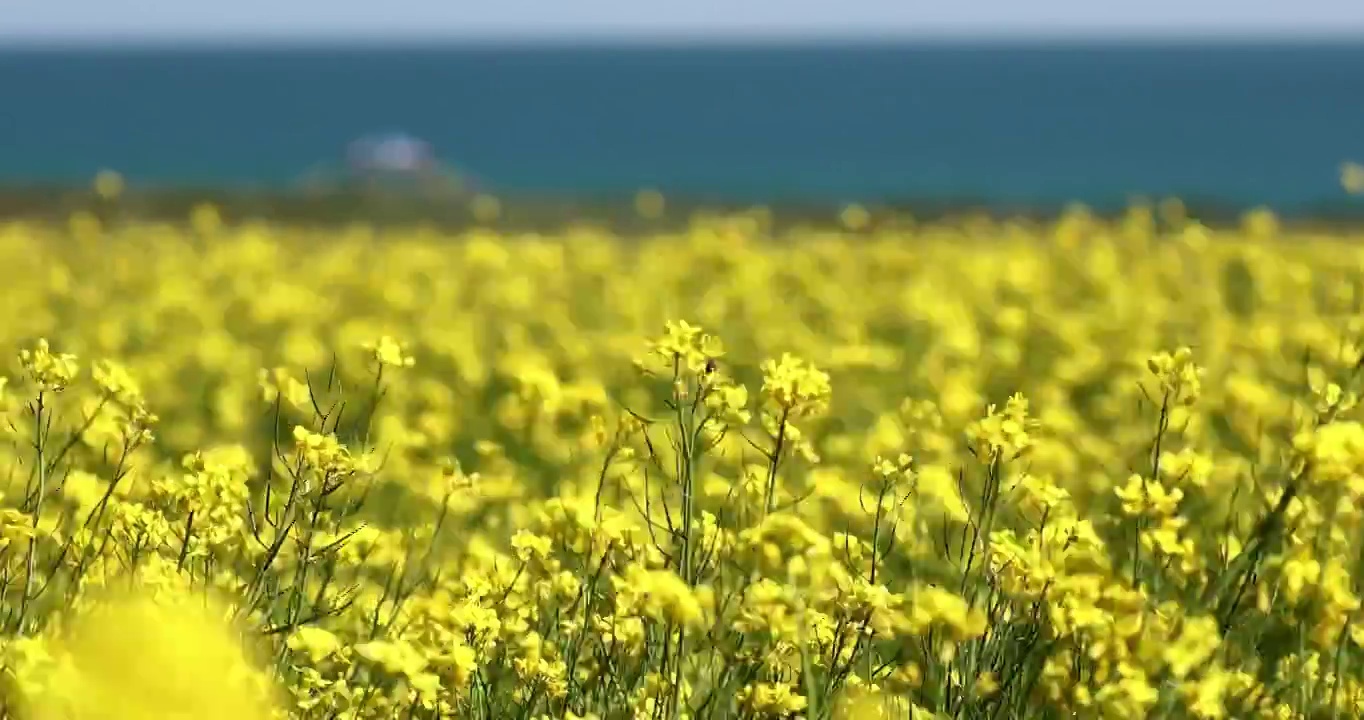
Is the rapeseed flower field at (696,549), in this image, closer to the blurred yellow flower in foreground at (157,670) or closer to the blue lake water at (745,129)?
the blurred yellow flower in foreground at (157,670)

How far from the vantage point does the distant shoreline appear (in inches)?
759

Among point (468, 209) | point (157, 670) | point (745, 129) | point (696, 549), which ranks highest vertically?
point (745, 129)

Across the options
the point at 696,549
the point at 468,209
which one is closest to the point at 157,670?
the point at 696,549

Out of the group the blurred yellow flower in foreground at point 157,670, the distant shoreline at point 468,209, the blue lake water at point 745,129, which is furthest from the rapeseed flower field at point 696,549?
the blue lake water at point 745,129

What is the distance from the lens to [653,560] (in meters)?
3.21

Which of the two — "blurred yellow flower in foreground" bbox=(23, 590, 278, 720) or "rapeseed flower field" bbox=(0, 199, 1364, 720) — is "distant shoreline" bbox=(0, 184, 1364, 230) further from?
"blurred yellow flower in foreground" bbox=(23, 590, 278, 720)

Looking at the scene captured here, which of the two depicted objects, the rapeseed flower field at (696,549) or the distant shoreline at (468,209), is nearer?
the rapeseed flower field at (696,549)

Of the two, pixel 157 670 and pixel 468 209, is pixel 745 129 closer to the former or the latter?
pixel 468 209

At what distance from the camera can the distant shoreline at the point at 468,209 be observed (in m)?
19.3

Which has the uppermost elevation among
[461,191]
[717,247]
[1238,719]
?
[461,191]

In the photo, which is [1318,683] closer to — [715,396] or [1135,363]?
[715,396]

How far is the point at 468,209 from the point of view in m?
20.0

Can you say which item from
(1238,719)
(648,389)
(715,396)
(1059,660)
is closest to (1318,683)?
(1238,719)

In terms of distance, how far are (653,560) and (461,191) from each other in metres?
20.5
